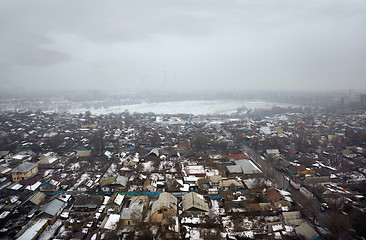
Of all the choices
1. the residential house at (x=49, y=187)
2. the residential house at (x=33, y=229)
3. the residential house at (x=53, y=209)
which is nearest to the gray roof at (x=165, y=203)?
the residential house at (x=53, y=209)

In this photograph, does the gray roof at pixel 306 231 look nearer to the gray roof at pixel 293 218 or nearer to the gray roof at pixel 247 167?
the gray roof at pixel 293 218

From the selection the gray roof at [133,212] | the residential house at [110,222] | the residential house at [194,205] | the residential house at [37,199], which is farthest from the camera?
the residential house at [37,199]

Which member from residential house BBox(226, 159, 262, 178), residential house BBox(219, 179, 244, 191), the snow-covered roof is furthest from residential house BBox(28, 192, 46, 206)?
residential house BBox(226, 159, 262, 178)

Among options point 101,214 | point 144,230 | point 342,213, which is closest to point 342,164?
point 342,213

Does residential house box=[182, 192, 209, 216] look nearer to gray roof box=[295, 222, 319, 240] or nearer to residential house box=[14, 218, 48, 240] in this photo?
gray roof box=[295, 222, 319, 240]

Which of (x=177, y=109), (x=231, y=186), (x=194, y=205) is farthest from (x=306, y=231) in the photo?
(x=177, y=109)

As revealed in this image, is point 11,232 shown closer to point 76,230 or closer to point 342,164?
point 76,230
